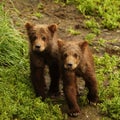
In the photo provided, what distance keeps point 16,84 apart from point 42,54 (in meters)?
0.72

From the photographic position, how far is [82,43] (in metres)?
7.52

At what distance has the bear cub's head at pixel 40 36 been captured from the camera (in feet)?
24.9

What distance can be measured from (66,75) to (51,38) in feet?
2.43

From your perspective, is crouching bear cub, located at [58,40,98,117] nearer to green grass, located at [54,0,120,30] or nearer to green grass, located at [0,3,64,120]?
green grass, located at [0,3,64,120]

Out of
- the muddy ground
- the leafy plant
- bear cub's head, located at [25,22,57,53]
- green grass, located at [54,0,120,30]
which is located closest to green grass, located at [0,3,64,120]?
bear cub's head, located at [25,22,57,53]

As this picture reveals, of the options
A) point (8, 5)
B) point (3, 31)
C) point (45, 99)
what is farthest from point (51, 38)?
point (8, 5)

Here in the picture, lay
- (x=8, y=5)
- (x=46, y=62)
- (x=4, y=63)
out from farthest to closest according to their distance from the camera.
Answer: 1. (x=8, y=5)
2. (x=4, y=63)
3. (x=46, y=62)

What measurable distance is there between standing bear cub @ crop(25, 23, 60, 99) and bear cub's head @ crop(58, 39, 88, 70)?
288 millimetres

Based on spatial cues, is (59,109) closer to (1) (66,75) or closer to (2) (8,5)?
(1) (66,75)

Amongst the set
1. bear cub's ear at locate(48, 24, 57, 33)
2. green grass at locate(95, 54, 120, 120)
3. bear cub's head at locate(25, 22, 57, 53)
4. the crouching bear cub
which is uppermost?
bear cub's ear at locate(48, 24, 57, 33)

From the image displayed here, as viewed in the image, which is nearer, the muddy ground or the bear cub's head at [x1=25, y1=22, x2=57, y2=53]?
the bear cub's head at [x1=25, y1=22, x2=57, y2=53]

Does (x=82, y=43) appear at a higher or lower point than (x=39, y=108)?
higher

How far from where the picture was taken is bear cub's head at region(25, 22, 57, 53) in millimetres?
7590

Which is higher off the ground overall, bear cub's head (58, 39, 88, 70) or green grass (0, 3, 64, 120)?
bear cub's head (58, 39, 88, 70)
